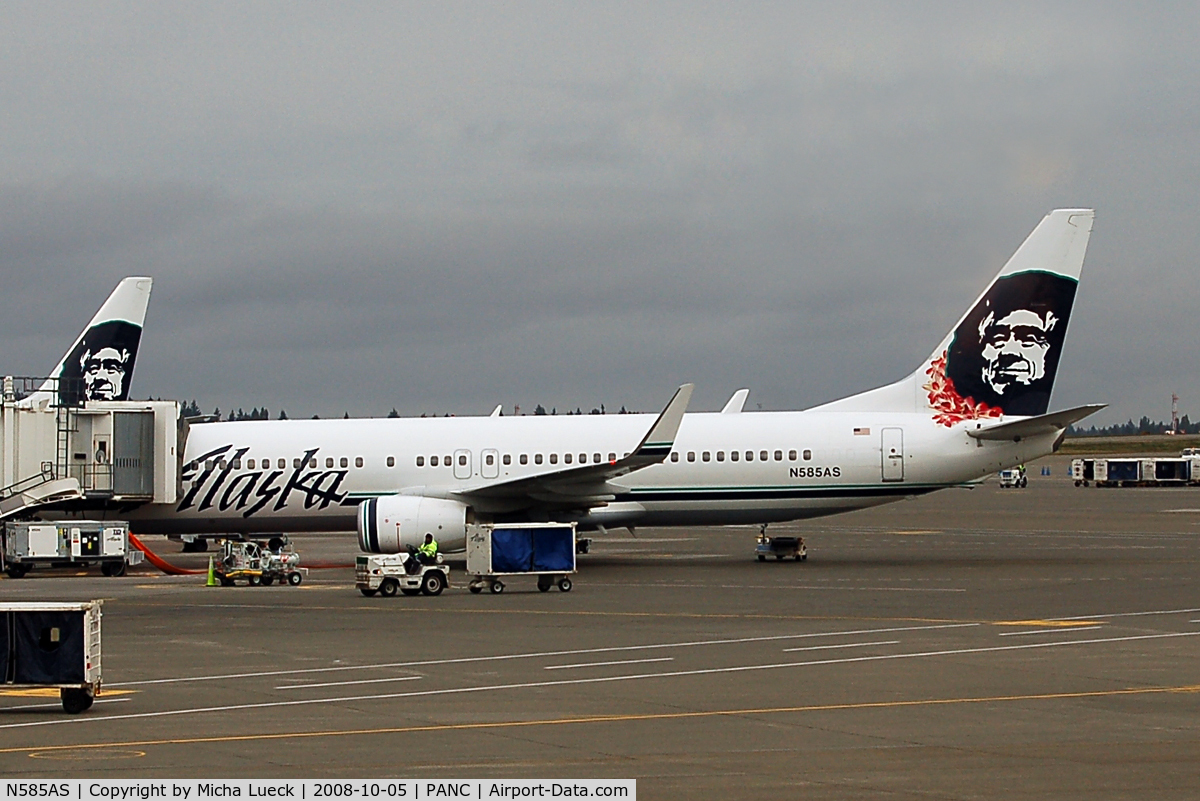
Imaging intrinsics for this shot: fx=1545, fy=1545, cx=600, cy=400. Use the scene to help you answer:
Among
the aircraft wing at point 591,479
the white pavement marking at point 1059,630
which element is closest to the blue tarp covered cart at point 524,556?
the aircraft wing at point 591,479

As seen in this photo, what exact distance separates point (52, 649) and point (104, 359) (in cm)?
3734

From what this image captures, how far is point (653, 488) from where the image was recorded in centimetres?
4062

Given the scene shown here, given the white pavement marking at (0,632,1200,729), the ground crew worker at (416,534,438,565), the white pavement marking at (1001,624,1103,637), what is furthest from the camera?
the ground crew worker at (416,534,438,565)

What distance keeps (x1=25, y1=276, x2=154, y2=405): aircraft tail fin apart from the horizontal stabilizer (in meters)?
28.0

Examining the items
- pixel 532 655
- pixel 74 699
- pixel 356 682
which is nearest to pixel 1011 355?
pixel 532 655

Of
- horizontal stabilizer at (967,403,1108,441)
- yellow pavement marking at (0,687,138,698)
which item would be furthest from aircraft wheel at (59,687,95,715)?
horizontal stabilizer at (967,403,1108,441)

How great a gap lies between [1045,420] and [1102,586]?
Result: 816 centimetres

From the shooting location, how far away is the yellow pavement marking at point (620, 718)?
13859 millimetres

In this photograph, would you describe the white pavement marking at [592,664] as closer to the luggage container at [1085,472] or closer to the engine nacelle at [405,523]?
the engine nacelle at [405,523]

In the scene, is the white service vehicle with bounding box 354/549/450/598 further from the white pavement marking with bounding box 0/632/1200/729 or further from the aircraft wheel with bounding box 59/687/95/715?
the aircraft wheel with bounding box 59/687/95/715

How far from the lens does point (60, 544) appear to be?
3853 cm

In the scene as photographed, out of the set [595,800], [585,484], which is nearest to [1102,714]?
[595,800]

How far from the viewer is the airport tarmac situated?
41.4ft

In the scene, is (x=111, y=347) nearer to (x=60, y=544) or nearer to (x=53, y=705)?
(x=60, y=544)
